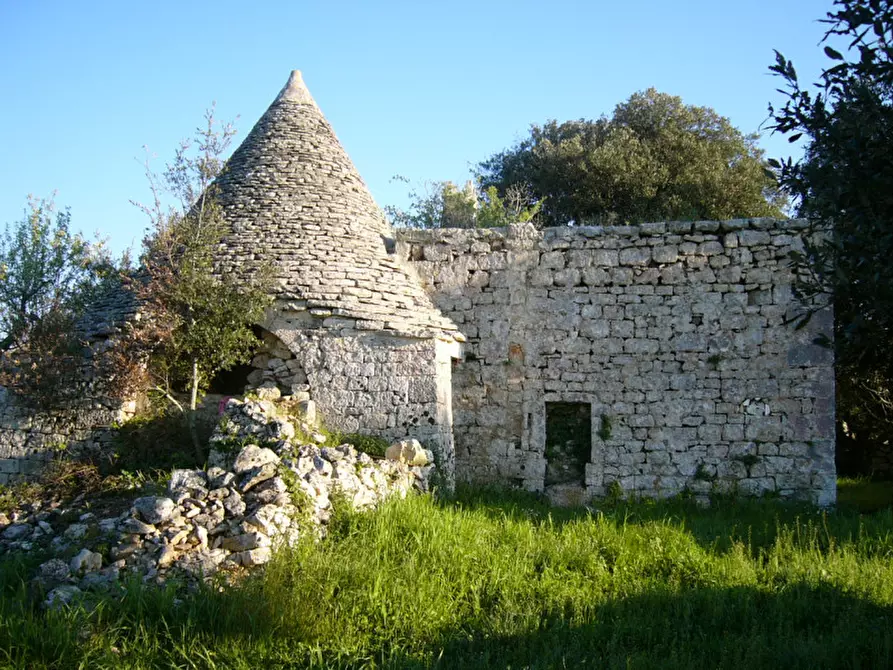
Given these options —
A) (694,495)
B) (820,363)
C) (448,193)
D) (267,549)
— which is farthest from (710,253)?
(448,193)

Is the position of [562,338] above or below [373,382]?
above

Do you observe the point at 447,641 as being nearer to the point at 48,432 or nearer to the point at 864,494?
the point at 48,432

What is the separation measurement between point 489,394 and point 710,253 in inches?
122

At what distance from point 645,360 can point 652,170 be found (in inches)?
351

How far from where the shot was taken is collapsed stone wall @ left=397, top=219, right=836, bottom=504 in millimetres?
8469

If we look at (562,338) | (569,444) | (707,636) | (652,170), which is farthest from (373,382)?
(652,170)

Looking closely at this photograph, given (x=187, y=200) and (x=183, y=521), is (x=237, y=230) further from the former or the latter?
(x=183, y=521)

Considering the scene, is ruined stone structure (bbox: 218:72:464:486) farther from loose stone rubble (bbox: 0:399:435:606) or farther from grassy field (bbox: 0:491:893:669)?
grassy field (bbox: 0:491:893:669)

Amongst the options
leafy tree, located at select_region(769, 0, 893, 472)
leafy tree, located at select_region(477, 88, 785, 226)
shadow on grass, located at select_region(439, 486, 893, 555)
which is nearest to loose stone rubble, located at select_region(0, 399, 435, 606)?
shadow on grass, located at select_region(439, 486, 893, 555)

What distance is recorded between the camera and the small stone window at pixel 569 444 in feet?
28.9

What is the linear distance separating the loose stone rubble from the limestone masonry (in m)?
1.24

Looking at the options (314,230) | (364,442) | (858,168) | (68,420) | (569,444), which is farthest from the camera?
(569,444)

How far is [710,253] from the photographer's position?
8766mm

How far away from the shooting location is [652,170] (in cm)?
1641
